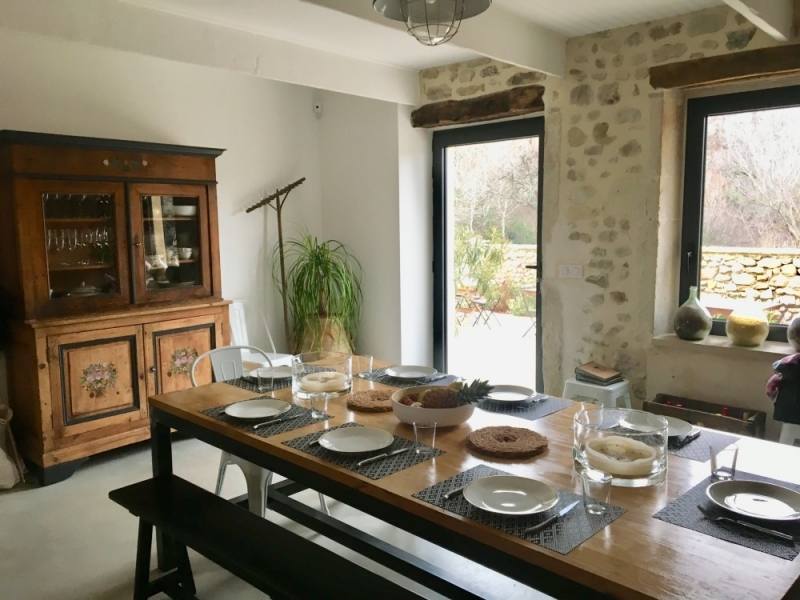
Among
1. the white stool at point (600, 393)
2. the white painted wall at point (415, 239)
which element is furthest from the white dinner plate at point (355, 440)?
the white painted wall at point (415, 239)

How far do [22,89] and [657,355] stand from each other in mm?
4083

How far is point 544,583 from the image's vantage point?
1399mm

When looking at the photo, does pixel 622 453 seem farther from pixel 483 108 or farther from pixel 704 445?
pixel 483 108

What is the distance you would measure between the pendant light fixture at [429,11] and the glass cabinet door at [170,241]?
2.50m

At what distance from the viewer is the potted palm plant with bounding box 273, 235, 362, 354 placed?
498cm

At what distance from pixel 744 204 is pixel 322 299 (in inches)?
116

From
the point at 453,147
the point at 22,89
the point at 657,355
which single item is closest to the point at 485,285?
the point at 453,147

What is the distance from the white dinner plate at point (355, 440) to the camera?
1.97 metres

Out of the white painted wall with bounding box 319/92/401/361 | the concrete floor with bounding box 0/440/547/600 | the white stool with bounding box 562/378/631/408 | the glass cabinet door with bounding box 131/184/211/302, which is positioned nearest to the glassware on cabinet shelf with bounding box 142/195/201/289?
the glass cabinet door with bounding box 131/184/211/302

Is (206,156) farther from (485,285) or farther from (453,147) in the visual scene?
(485,285)

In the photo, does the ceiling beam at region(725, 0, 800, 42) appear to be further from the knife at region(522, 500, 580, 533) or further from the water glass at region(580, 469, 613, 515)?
the knife at region(522, 500, 580, 533)

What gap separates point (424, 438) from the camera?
2.09 meters

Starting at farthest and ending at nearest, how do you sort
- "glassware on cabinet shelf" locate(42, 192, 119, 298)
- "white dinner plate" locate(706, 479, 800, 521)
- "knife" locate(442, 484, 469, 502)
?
1. "glassware on cabinet shelf" locate(42, 192, 119, 298)
2. "knife" locate(442, 484, 469, 502)
3. "white dinner plate" locate(706, 479, 800, 521)

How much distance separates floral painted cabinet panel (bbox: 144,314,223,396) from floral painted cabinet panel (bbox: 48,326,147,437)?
8 cm
